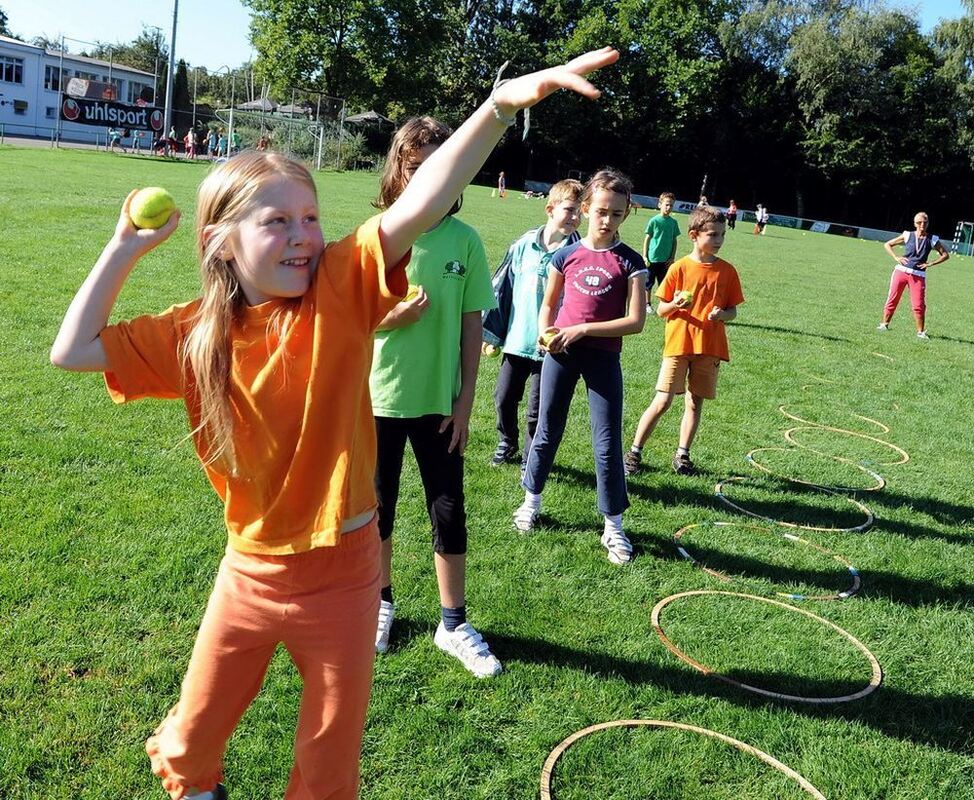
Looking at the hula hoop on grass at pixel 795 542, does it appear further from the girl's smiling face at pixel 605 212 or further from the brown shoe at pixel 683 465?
the girl's smiling face at pixel 605 212

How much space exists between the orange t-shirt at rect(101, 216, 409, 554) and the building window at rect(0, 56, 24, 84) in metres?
66.2

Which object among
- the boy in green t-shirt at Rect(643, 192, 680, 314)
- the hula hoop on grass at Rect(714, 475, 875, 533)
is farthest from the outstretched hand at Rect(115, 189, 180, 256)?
the boy in green t-shirt at Rect(643, 192, 680, 314)

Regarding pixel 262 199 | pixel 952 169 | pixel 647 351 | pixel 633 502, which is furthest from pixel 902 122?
pixel 262 199

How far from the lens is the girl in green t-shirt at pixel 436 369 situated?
3543 millimetres

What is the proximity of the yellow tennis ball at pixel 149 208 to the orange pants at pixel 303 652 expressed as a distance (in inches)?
36.0

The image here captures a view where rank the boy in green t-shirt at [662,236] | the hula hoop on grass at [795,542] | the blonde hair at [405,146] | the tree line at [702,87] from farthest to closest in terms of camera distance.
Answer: the tree line at [702,87] → the boy in green t-shirt at [662,236] → the hula hoop on grass at [795,542] → the blonde hair at [405,146]

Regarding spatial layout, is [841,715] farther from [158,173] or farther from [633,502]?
[158,173]

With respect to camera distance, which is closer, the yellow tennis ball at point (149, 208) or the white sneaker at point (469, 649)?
the yellow tennis ball at point (149, 208)

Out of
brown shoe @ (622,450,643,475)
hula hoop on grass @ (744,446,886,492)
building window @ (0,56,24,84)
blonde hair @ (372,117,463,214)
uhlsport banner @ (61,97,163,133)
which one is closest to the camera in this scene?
Result: blonde hair @ (372,117,463,214)

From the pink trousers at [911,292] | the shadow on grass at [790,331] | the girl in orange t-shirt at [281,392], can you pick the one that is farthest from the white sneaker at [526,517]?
the pink trousers at [911,292]

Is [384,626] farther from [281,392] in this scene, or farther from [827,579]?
[827,579]

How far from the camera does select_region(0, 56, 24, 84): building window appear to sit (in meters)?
56.8

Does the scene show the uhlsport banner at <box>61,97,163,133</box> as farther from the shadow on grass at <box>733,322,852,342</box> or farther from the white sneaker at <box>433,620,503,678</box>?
the white sneaker at <box>433,620,503,678</box>

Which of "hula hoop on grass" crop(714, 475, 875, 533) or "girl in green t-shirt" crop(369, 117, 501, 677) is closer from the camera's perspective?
"girl in green t-shirt" crop(369, 117, 501, 677)
